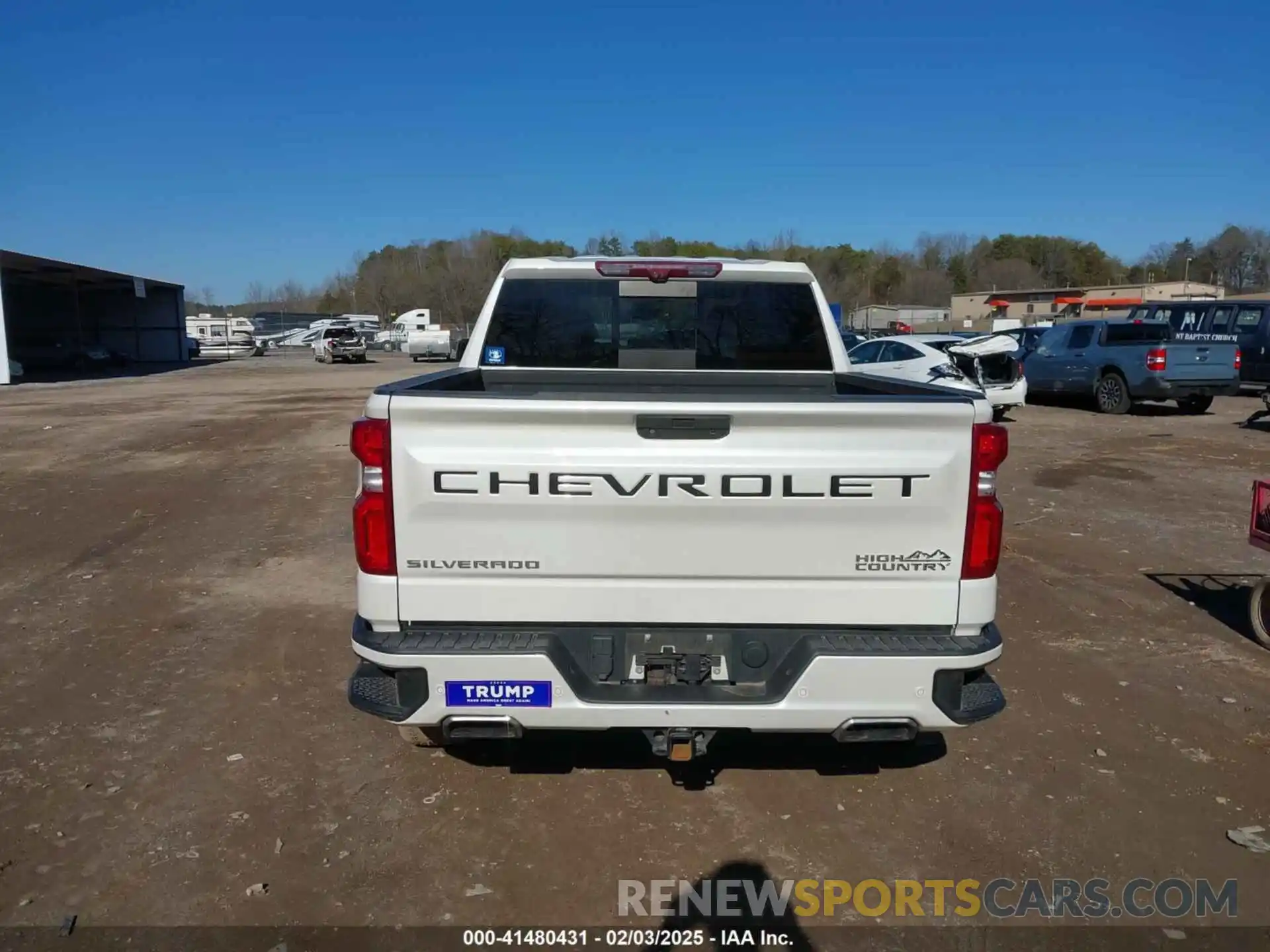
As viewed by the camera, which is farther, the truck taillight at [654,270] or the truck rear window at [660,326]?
the truck rear window at [660,326]

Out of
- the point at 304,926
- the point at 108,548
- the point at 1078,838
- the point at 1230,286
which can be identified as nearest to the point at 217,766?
the point at 304,926

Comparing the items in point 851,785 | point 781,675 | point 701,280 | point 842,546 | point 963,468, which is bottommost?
point 851,785

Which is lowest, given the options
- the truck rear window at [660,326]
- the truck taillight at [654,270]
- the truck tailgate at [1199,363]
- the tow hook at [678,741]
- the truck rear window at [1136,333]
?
the tow hook at [678,741]

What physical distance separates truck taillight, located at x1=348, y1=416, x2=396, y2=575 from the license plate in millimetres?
471

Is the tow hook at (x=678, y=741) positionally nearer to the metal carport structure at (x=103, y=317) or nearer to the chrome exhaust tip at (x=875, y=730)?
the chrome exhaust tip at (x=875, y=730)

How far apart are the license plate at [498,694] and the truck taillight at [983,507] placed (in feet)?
5.10

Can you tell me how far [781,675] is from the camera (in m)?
3.32

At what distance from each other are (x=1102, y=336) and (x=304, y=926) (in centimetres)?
1955

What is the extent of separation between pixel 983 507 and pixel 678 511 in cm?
108

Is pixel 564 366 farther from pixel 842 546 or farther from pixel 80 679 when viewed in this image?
pixel 80 679

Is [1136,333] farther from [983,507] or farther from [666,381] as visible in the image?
[983,507]

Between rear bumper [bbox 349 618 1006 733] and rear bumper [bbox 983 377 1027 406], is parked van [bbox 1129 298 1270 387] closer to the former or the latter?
rear bumper [bbox 983 377 1027 406]

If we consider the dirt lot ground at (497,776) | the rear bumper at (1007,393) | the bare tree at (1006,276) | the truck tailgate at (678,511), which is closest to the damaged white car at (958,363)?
the rear bumper at (1007,393)

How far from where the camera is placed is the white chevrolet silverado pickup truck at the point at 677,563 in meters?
3.21
